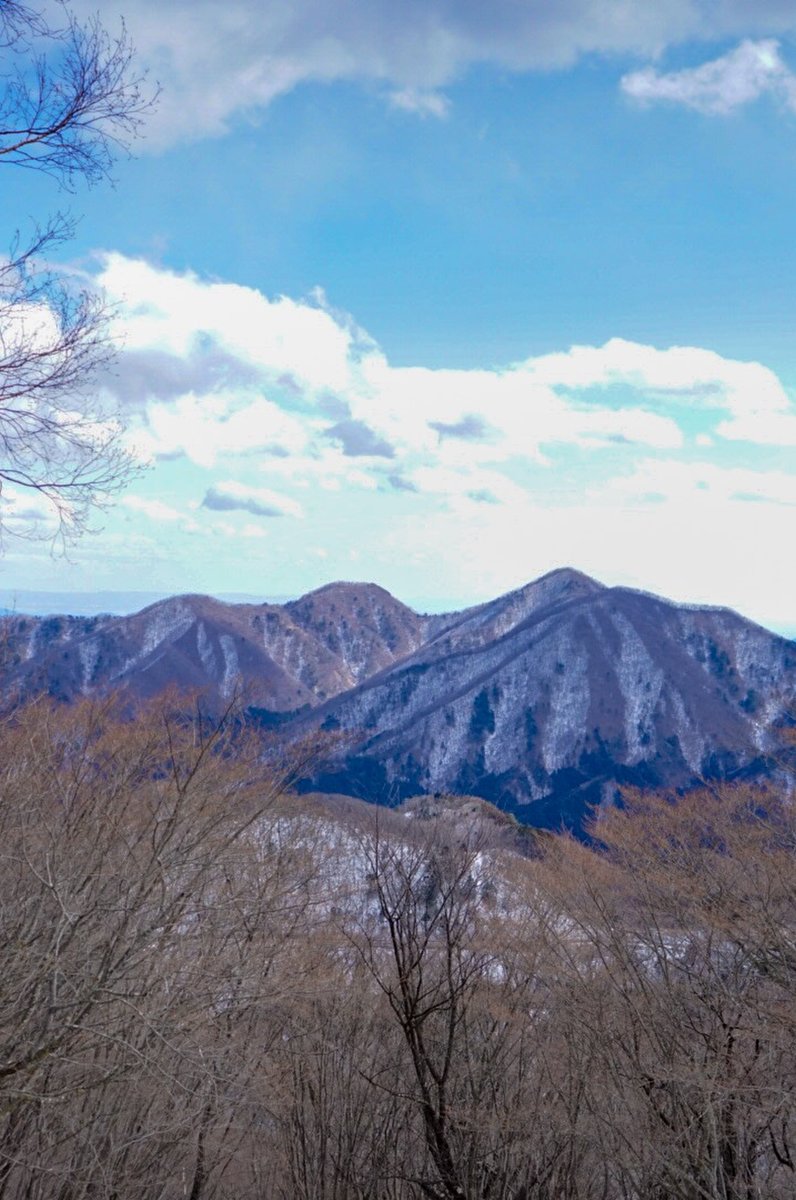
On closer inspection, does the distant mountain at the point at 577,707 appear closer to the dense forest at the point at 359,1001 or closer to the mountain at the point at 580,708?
the mountain at the point at 580,708

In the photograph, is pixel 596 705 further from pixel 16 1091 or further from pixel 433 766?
pixel 16 1091

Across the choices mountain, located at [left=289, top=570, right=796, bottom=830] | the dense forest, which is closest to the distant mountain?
mountain, located at [left=289, top=570, right=796, bottom=830]

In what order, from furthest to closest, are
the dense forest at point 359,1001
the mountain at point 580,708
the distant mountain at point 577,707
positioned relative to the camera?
the mountain at point 580,708 < the distant mountain at point 577,707 < the dense forest at point 359,1001

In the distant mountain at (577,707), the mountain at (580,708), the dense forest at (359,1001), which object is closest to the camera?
the dense forest at (359,1001)

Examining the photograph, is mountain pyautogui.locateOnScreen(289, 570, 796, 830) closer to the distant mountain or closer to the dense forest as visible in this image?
the distant mountain

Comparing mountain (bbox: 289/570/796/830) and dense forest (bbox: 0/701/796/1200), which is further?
mountain (bbox: 289/570/796/830)

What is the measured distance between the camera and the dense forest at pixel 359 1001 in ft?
35.2

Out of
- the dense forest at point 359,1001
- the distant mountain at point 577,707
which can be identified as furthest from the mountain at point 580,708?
the dense forest at point 359,1001

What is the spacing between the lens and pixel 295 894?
22.8 m

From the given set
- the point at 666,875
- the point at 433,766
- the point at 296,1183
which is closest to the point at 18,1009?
the point at 296,1183

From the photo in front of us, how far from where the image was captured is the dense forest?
422 inches

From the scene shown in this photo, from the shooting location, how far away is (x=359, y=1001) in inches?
806

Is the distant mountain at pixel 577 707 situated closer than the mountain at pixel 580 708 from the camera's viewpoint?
Yes

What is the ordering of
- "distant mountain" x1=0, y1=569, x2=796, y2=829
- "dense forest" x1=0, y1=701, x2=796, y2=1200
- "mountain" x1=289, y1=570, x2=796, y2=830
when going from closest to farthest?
1. "dense forest" x1=0, y1=701, x2=796, y2=1200
2. "distant mountain" x1=0, y1=569, x2=796, y2=829
3. "mountain" x1=289, y1=570, x2=796, y2=830
